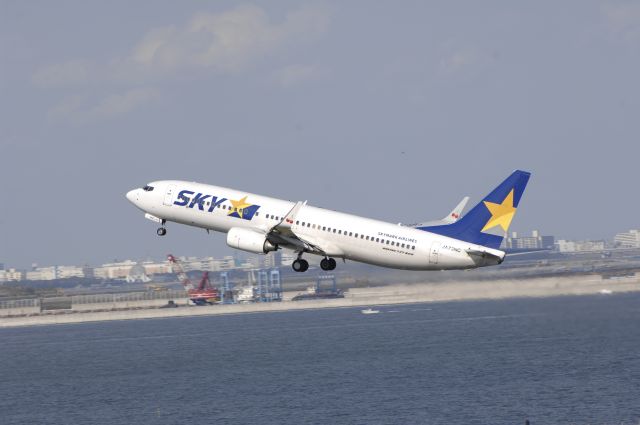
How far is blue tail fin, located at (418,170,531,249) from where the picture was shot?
251 ft

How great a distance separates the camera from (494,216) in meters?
76.6

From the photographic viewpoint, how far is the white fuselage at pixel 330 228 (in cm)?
7669

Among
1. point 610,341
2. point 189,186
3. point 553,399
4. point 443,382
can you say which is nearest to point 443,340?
point 610,341

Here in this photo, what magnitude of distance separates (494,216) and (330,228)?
1195 centimetres

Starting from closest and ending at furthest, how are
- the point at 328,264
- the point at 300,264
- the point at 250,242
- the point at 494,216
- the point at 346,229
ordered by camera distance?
the point at 494,216
the point at 346,229
the point at 250,242
the point at 328,264
the point at 300,264

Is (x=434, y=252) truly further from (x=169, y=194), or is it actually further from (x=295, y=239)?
(x=169, y=194)

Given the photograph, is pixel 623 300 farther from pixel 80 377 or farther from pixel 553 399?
pixel 80 377

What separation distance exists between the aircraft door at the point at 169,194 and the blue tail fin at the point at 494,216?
22.8 m

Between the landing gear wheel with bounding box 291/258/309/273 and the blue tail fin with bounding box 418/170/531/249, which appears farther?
the landing gear wheel with bounding box 291/258/309/273

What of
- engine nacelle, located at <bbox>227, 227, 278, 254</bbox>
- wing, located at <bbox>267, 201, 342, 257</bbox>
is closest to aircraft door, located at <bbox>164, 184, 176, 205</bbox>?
engine nacelle, located at <bbox>227, 227, 278, 254</bbox>

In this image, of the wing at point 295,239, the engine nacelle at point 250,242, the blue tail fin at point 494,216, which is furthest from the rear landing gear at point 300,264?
the blue tail fin at point 494,216

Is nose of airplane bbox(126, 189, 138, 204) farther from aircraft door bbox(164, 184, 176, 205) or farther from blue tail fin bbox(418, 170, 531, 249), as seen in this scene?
blue tail fin bbox(418, 170, 531, 249)

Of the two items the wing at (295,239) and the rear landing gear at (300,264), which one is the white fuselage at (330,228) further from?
the rear landing gear at (300,264)

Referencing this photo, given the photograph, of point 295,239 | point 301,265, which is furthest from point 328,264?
point 295,239
